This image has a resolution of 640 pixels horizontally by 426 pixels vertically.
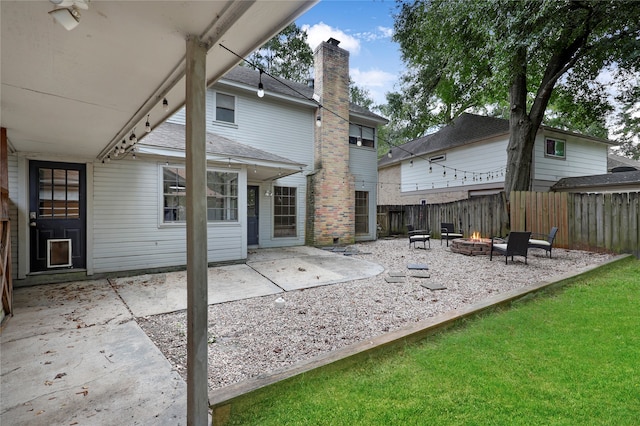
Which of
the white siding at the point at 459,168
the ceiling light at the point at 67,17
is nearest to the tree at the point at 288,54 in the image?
the white siding at the point at 459,168

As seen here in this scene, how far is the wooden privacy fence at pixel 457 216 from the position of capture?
33.3ft

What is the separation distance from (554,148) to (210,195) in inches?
616

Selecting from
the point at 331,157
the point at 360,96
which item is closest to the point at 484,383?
the point at 331,157

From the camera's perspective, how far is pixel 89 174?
227 inches

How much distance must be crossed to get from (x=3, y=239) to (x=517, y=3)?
12.8 meters

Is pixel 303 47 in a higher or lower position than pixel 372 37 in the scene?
higher

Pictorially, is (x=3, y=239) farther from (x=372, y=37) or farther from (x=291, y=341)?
(x=372, y=37)

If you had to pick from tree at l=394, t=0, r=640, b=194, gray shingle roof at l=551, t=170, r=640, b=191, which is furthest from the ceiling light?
gray shingle roof at l=551, t=170, r=640, b=191

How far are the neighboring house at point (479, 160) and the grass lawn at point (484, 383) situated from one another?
11492 mm

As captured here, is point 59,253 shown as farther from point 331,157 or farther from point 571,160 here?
point 571,160

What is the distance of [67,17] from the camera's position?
5.06 ft

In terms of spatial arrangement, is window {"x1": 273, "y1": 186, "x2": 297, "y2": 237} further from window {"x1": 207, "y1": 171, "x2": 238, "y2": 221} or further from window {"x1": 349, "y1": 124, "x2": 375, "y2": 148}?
window {"x1": 349, "y1": 124, "x2": 375, "y2": 148}

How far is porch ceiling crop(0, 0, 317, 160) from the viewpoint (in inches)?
67.2

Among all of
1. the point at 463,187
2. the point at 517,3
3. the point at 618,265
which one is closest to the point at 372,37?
the point at 517,3
